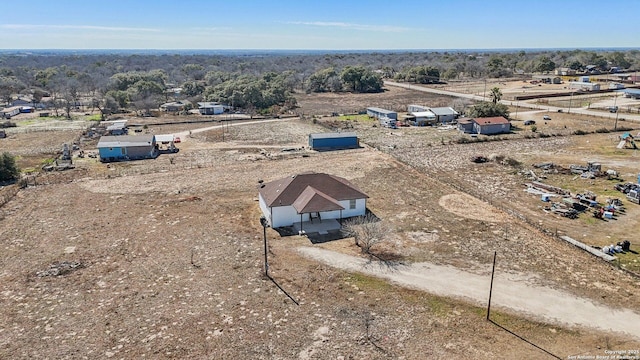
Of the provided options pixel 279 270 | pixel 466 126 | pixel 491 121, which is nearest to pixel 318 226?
pixel 279 270

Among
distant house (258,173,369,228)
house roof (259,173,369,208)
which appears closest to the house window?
distant house (258,173,369,228)

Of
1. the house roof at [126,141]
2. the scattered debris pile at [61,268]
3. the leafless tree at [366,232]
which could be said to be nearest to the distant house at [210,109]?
the house roof at [126,141]

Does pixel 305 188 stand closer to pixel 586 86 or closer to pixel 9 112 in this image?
pixel 9 112

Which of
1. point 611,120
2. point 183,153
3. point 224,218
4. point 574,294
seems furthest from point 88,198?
point 611,120

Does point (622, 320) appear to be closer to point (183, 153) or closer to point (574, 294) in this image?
point (574, 294)

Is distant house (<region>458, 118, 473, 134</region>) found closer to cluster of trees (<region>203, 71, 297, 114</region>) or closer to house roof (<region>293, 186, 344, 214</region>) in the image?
cluster of trees (<region>203, 71, 297, 114</region>)
